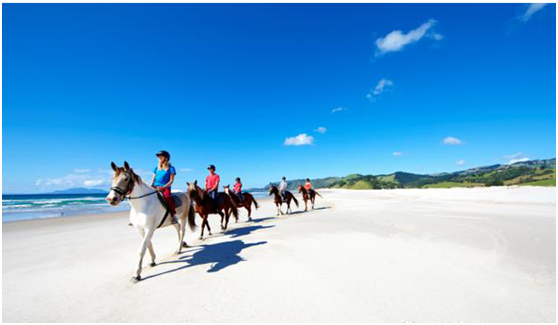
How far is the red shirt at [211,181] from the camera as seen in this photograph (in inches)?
370

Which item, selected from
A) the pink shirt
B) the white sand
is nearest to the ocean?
the pink shirt

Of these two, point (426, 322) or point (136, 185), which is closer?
point (426, 322)

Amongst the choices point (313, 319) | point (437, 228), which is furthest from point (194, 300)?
point (437, 228)

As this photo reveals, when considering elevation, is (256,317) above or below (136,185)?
below

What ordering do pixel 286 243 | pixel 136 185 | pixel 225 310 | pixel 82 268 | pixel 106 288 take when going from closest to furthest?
pixel 225 310, pixel 106 288, pixel 136 185, pixel 82 268, pixel 286 243

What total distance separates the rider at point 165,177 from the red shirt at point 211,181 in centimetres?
353

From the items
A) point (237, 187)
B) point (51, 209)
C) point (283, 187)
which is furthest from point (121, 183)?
point (51, 209)

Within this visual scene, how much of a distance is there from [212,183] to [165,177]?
3.80m

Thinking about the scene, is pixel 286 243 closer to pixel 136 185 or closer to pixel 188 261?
pixel 188 261

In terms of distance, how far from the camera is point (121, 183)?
4207 millimetres

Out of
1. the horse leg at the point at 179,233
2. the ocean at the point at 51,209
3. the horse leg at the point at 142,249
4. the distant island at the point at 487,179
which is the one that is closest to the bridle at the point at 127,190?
the horse leg at the point at 142,249

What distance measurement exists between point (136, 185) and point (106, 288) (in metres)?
1.88

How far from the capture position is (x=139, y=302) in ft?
11.3

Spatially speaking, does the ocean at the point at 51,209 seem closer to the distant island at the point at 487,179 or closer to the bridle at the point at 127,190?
the distant island at the point at 487,179
